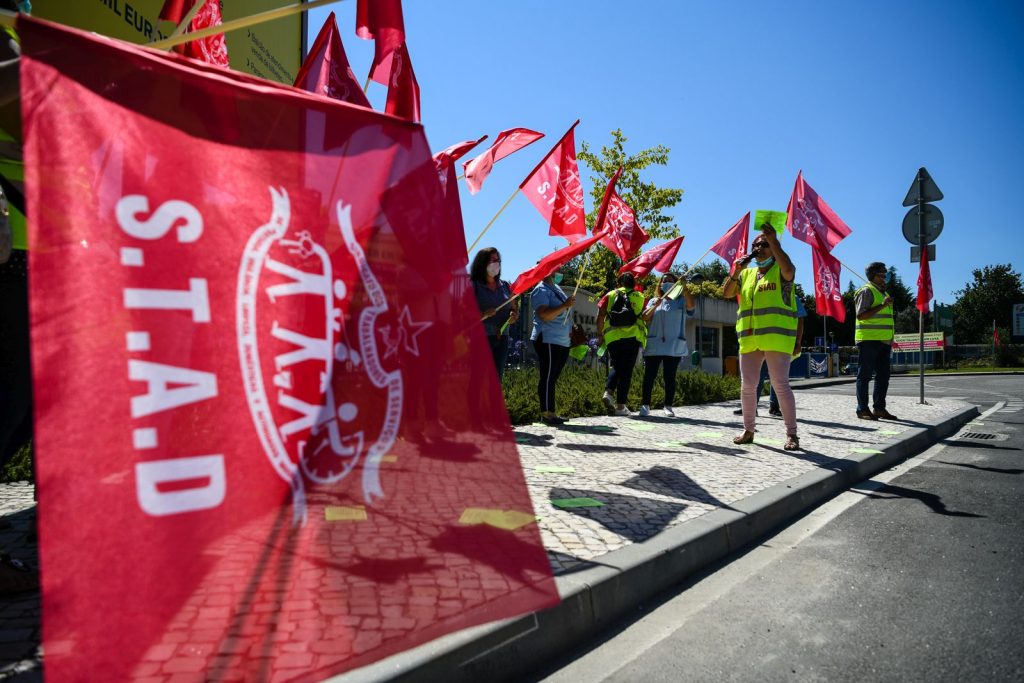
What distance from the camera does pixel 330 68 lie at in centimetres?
468

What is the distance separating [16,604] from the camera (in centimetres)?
241

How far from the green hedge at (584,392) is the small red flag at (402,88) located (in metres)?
3.84

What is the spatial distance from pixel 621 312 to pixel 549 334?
1.41 m

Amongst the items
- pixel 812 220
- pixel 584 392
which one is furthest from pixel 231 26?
pixel 584 392

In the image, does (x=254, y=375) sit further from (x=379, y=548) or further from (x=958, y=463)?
(x=958, y=463)

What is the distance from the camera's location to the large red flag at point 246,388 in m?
1.41

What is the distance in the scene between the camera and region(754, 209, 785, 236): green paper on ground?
6301 millimetres

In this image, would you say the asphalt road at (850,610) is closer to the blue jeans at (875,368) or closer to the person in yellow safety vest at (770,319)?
the person in yellow safety vest at (770,319)

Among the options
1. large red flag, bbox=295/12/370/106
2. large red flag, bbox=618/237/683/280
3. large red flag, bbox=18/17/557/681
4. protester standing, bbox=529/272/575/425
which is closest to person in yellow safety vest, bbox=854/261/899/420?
large red flag, bbox=618/237/683/280

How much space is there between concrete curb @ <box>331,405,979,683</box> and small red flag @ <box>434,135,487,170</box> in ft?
10.0

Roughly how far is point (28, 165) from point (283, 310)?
59 centimetres

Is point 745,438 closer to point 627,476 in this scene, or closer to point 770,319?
point 770,319

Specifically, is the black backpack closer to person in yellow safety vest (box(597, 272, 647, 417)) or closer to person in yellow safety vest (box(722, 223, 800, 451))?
person in yellow safety vest (box(597, 272, 647, 417))

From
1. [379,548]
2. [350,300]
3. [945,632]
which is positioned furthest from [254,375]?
[945,632]
